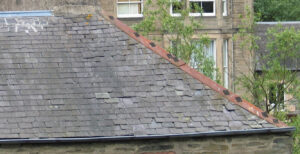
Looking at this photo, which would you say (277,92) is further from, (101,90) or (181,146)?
(101,90)

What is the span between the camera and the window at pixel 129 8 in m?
27.6

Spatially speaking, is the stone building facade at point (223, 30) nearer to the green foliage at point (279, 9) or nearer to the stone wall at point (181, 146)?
the stone wall at point (181, 146)

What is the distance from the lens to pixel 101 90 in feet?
42.9

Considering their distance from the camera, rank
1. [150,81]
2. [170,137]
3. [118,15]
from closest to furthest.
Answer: [170,137], [150,81], [118,15]

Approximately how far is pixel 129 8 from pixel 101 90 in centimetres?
1486

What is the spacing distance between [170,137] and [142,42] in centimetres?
240

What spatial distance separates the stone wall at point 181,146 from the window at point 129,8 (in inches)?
606

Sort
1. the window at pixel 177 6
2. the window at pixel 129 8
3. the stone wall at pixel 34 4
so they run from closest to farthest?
the stone wall at pixel 34 4
the window at pixel 177 6
the window at pixel 129 8

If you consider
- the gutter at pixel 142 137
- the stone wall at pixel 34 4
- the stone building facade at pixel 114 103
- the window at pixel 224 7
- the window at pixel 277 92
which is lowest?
the window at pixel 277 92

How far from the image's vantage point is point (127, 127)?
40.9ft

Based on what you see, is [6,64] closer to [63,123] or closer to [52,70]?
[52,70]

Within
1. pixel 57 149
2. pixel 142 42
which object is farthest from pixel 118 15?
pixel 57 149

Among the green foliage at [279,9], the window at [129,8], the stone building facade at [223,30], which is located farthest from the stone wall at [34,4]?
the green foliage at [279,9]

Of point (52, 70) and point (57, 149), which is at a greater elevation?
point (52, 70)
